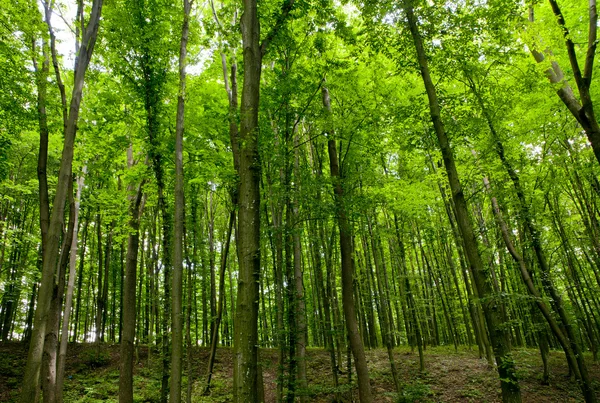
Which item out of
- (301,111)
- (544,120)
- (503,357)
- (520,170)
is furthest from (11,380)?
(544,120)

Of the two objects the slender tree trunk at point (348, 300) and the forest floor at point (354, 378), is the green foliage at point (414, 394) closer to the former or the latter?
the forest floor at point (354, 378)

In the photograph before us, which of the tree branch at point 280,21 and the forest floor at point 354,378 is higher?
the tree branch at point 280,21

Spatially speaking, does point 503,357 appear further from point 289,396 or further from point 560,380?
point 560,380

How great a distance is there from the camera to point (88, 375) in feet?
40.7

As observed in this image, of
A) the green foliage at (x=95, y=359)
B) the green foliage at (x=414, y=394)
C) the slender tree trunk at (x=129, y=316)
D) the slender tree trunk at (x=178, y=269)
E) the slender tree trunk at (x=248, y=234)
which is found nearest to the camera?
the slender tree trunk at (x=248, y=234)

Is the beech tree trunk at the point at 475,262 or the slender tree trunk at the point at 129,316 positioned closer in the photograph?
the beech tree trunk at the point at 475,262

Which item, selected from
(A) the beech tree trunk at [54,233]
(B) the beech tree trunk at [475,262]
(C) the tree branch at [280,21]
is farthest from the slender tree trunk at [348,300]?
(A) the beech tree trunk at [54,233]

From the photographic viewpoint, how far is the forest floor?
968 cm

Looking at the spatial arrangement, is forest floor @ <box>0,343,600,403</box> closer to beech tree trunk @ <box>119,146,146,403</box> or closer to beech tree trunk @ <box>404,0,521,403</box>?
beech tree trunk @ <box>119,146,146,403</box>

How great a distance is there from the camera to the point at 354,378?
35.1 feet

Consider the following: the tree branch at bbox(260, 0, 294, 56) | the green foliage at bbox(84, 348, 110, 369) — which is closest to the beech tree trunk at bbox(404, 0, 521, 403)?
the tree branch at bbox(260, 0, 294, 56)

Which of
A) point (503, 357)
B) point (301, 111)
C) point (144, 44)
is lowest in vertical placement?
point (503, 357)

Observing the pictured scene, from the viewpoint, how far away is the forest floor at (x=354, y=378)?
9.68 meters

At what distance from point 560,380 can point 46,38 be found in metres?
17.0
